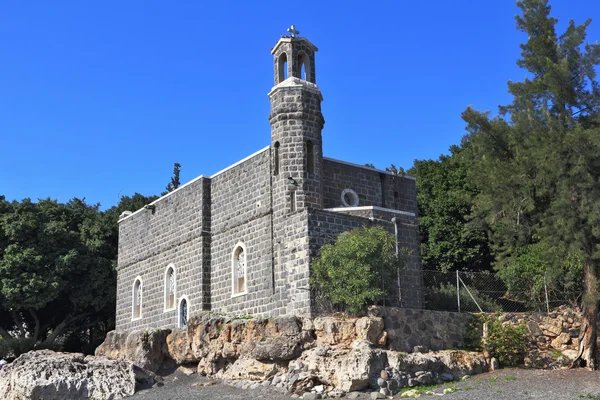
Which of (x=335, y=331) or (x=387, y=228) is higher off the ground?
(x=387, y=228)

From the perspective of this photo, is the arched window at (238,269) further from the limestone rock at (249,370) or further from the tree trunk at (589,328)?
the tree trunk at (589,328)

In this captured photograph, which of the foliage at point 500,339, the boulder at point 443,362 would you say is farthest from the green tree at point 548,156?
the boulder at point 443,362

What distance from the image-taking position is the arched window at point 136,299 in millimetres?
31173

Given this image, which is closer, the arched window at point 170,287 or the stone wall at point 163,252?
the stone wall at point 163,252

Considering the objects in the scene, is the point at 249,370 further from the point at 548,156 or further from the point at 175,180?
the point at 175,180

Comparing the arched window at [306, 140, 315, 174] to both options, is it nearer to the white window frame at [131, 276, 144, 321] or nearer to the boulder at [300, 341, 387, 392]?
the boulder at [300, 341, 387, 392]

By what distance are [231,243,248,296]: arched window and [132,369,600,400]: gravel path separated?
3.93 metres

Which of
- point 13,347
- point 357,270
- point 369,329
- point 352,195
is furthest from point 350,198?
point 13,347

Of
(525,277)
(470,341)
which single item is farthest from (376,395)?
(525,277)

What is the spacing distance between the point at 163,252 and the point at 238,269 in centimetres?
532

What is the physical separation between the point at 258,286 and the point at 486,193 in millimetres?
8279

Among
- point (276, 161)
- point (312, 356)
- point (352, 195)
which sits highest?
point (276, 161)

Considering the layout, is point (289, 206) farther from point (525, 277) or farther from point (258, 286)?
point (525, 277)

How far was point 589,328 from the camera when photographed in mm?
21094
